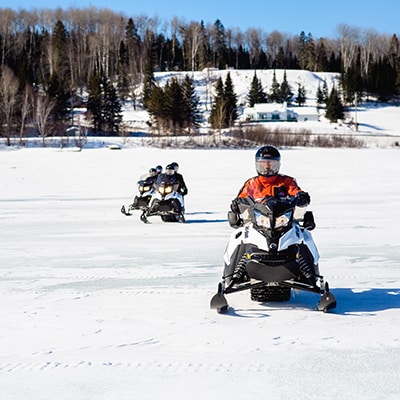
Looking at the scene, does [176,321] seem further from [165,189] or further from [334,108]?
[334,108]

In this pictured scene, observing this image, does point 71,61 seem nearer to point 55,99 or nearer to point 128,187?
point 55,99

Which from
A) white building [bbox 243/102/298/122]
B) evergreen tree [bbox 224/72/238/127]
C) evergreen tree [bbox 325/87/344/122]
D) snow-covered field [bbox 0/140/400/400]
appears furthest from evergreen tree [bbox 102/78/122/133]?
snow-covered field [bbox 0/140/400/400]

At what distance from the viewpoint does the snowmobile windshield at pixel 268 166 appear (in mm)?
6086

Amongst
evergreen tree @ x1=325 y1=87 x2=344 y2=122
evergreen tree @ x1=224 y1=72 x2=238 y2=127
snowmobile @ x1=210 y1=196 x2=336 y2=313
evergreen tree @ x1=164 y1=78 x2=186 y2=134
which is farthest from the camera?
evergreen tree @ x1=325 y1=87 x2=344 y2=122

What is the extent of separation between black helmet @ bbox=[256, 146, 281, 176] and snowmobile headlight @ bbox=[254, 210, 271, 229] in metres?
0.71

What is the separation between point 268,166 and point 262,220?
82cm

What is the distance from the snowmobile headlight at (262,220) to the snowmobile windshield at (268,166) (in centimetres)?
71

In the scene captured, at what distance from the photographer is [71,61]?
9462cm

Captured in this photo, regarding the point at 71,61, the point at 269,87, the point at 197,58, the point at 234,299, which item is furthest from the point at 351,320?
the point at 197,58

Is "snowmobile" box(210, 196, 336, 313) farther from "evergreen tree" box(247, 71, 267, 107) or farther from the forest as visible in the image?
"evergreen tree" box(247, 71, 267, 107)

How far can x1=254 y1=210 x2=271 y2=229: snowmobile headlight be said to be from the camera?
5434 millimetres

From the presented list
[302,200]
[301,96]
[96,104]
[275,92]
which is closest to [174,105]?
[96,104]

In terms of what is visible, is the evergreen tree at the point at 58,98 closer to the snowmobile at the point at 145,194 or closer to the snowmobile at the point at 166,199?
the snowmobile at the point at 145,194

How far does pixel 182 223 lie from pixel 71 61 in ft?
281
